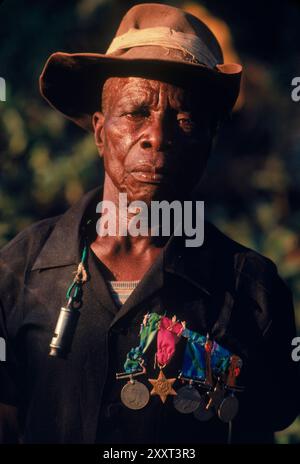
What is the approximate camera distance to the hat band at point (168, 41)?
4.06 metres

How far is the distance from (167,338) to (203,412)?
362mm

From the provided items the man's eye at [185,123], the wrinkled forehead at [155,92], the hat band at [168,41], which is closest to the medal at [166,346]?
the man's eye at [185,123]

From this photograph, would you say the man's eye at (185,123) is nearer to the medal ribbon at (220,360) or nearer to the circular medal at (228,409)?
the medal ribbon at (220,360)

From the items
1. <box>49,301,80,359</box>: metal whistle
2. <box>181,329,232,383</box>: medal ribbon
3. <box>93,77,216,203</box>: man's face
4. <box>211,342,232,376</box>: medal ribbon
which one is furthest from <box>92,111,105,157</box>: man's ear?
<box>211,342,232,376</box>: medal ribbon

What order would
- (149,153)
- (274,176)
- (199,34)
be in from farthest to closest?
(274,176) → (199,34) → (149,153)

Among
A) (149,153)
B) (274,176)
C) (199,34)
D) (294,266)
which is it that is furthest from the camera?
(274,176)

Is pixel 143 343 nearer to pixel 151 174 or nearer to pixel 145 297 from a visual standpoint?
pixel 145 297

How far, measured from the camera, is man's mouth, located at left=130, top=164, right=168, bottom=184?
13.0 ft

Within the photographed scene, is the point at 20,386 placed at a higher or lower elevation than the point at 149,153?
lower

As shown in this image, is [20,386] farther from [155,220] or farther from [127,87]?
[127,87]

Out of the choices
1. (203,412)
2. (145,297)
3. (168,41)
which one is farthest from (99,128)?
(203,412)
